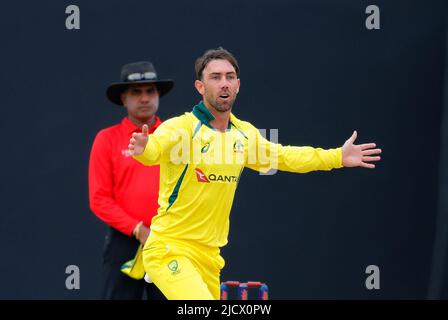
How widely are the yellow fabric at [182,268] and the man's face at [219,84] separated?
832 millimetres

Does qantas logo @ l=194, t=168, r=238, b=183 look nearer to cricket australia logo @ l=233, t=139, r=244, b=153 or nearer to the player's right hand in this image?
cricket australia logo @ l=233, t=139, r=244, b=153

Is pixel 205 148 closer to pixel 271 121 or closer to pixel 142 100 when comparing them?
pixel 142 100

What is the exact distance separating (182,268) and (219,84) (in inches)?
43.2

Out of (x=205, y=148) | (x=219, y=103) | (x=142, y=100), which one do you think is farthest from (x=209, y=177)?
(x=142, y=100)

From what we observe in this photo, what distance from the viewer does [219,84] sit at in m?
7.14

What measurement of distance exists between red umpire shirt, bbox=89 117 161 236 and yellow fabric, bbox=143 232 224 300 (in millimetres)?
1001

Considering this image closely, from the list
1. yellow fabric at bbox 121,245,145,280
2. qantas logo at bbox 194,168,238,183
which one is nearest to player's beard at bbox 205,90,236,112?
qantas logo at bbox 194,168,238,183

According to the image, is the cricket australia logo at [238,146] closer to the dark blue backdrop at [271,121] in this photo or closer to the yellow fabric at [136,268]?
the yellow fabric at [136,268]

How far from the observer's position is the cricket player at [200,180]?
6.94 metres

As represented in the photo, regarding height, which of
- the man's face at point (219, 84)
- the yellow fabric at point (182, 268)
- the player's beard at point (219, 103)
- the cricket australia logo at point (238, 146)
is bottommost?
the yellow fabric at point (182, 268)

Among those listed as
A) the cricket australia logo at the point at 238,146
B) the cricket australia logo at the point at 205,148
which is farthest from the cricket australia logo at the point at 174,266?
the cricket australia logo at the point at 238,146

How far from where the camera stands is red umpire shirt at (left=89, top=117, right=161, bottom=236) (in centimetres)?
810

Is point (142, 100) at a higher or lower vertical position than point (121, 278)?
higher

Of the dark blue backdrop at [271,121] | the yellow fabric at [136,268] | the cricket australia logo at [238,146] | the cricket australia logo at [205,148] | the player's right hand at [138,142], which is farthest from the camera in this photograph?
the dark blue backdrop at [271,121]
